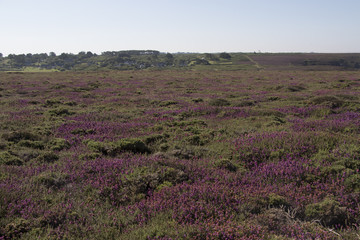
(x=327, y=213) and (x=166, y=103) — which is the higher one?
(x=166, y=103)

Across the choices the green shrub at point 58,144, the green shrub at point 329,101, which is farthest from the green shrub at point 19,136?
the green shrub at point 329,101

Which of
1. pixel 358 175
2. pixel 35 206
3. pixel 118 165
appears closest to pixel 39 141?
pixel 118 165

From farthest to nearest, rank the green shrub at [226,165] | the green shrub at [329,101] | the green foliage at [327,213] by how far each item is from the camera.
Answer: the green shrub at [329,101] → the green shrub at [226,165] → the green foliage at [327,213]

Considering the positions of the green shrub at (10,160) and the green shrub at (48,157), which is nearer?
the green shrub at (10,160)

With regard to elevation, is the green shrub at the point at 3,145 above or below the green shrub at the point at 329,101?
below

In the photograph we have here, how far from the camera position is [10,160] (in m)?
6.98

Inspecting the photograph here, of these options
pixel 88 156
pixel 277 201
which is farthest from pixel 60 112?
pixel 277 201

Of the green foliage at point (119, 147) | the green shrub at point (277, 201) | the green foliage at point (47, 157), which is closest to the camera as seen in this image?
the green shrub at point (277, 201)

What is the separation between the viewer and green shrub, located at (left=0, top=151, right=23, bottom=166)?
691 cm

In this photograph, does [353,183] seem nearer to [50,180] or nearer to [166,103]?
[50,180]

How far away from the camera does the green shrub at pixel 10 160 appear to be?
6910 millimetres

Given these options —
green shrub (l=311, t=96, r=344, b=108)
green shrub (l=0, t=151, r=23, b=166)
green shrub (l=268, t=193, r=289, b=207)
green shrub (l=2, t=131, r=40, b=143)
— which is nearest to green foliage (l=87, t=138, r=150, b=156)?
green shrub (l=0, t=151, r=23, b=166)

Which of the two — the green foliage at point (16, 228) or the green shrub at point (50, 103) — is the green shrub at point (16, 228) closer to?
the green foliage at point (16, 228)

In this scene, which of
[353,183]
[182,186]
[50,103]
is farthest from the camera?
[50,103]
